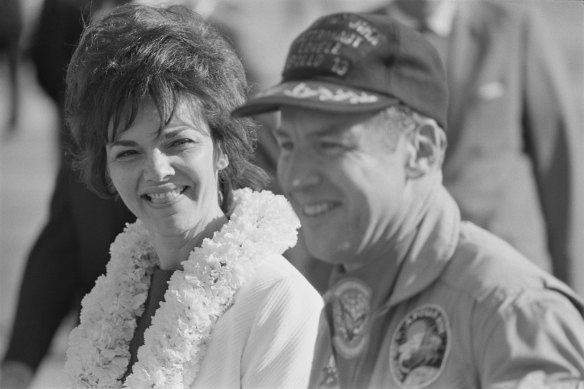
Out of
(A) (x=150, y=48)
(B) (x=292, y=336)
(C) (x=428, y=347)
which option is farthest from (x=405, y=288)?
(A) (x=150, y=48)

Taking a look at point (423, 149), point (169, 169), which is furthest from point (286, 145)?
point (169, 169)

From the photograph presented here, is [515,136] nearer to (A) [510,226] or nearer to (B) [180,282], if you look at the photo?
(A) [510,226]

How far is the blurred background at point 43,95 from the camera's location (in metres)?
3.72

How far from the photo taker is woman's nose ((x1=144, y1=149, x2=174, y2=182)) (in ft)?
8.38

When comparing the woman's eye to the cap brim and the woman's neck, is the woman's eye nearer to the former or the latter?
the woman's neck

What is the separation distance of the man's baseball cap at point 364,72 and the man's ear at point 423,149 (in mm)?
22

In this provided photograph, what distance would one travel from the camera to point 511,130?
11.6ft

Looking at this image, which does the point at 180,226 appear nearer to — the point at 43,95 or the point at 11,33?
the point at 43,95

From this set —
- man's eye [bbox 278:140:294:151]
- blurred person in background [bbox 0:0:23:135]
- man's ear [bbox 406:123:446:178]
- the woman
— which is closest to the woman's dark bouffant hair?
the woman

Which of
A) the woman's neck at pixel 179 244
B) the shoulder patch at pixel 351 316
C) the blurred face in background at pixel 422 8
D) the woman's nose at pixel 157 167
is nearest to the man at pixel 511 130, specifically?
the blurred face in background at pixel 422 8

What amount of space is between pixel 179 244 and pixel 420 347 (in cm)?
109

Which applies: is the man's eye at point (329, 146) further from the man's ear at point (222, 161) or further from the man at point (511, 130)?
the man at point (511, 130)

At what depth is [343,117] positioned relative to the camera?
5.63 feet

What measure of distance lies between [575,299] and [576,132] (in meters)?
2.09
